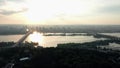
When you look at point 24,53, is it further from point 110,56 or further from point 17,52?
point 110,56

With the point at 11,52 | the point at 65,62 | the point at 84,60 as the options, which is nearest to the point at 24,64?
the point at 65,62

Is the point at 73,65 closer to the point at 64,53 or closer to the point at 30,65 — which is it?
the point at 30,65

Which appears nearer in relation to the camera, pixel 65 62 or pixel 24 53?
pixel 65 62

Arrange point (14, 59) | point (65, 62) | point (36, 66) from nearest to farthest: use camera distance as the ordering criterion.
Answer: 1. point (36, 66)
2. point (65, 62)
3. point (14, 59)

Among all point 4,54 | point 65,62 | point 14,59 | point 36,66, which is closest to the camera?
point 36,66

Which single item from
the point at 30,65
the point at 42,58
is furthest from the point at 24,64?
the point at 42,58

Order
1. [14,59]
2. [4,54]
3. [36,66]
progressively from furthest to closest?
[4,54], [14,59], [36,66]

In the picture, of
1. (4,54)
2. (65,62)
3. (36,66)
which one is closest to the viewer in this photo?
(36,66)

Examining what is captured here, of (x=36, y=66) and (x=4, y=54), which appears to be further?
(x=4, y=54)
